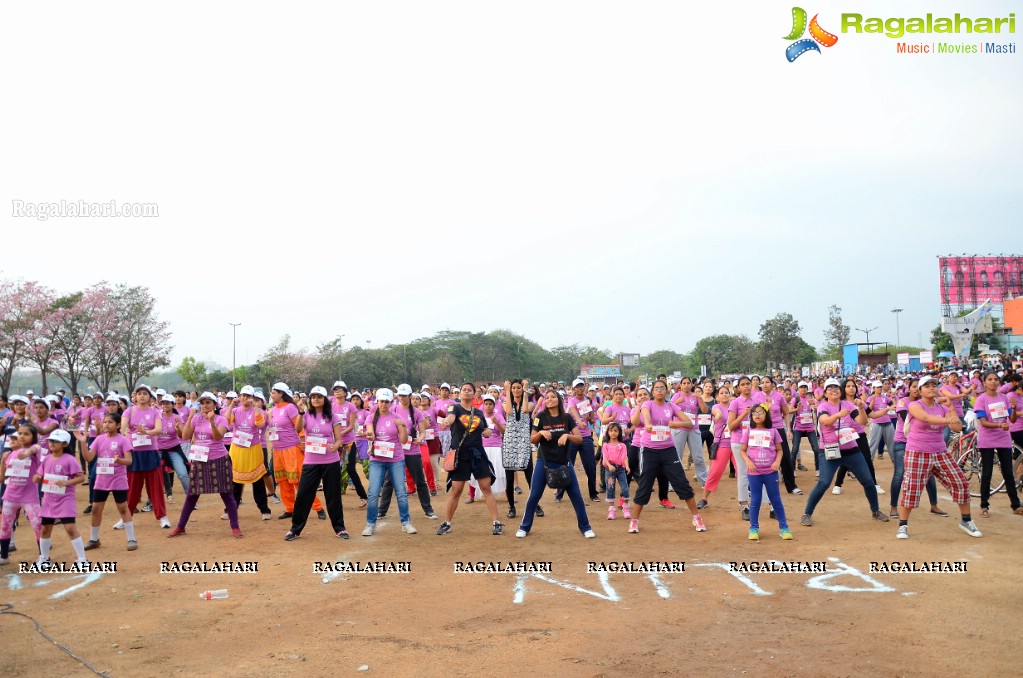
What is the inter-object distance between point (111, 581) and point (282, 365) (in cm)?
4585

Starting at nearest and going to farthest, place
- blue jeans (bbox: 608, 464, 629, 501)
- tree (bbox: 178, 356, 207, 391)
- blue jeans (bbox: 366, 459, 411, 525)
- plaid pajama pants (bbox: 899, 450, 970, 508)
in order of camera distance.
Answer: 1. plaid pajama pants (bbox: 899, 450, 970, 508)
2. blue jeans (bbox: 366, 459, 411, 525)
3. blue jeans (bbox: 608, 464, 629, 501)
4. tree (bbox: 178, 356, 207, 391)

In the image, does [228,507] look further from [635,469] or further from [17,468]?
[635,469]

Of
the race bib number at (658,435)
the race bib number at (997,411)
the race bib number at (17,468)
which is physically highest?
the race bib number at (997,411)

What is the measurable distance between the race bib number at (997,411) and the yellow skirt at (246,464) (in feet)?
32.2

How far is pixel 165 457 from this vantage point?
11.5 m

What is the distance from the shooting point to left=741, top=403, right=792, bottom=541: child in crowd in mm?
8680

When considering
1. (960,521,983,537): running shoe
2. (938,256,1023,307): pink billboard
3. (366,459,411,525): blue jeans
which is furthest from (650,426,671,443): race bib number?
(938,256,1023,307): pink billboard

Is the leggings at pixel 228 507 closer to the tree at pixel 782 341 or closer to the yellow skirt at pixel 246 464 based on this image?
the yellow skirt at pixel 246 464

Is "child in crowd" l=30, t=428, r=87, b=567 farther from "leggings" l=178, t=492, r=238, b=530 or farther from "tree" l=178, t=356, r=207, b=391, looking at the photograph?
"tree" l=178, t=356, r=207, b=391

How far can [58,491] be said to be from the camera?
26.5 ft

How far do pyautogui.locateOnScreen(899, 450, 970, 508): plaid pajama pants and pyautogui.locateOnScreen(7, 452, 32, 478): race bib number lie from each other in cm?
975

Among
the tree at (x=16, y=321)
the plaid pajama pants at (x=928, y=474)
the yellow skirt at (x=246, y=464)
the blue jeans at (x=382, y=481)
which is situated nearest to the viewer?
the plaid pajama pants at (x=928, y=474)

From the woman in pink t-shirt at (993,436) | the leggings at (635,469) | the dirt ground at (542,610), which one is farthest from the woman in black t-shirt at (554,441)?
the woman in pink t-shirt at (993,436)

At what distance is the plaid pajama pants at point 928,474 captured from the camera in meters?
8.58
